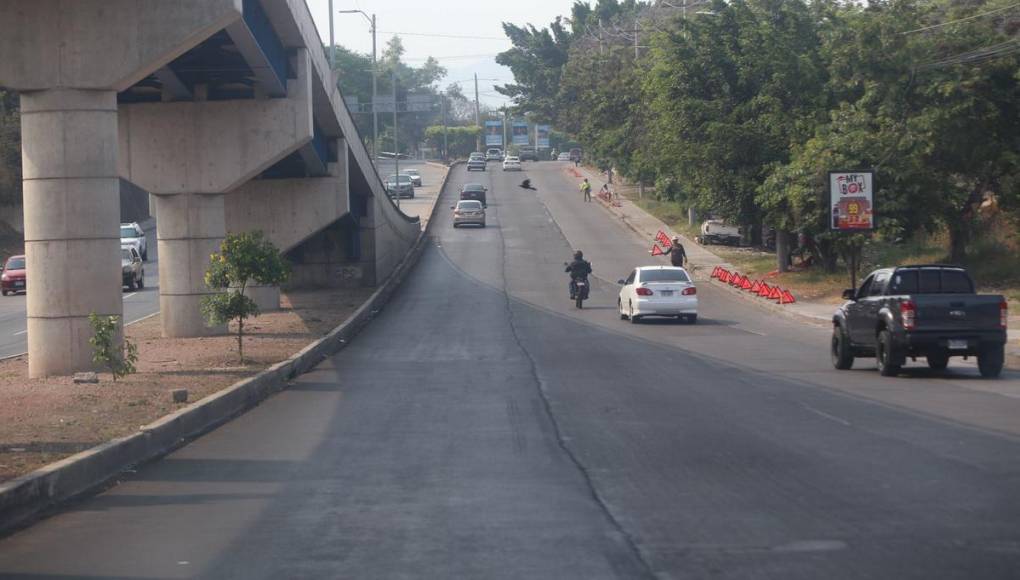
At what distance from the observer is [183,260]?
2972 centimetres

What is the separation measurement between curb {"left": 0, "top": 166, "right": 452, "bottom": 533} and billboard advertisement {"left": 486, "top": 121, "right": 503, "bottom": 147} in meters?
156

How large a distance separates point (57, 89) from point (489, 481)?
13.2m

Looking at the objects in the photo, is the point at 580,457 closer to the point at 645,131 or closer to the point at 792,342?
the point at 792,342

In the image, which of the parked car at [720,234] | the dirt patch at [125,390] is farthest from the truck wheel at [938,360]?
the parked car at [720,234]

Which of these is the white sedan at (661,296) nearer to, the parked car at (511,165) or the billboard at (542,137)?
the parked car at (511,165)

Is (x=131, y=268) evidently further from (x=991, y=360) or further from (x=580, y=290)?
(x=991, y=360)

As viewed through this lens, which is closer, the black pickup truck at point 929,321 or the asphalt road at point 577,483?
the asphalt road at point 577,483

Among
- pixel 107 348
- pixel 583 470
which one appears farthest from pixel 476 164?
pixel 583 470

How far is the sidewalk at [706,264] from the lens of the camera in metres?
30.1

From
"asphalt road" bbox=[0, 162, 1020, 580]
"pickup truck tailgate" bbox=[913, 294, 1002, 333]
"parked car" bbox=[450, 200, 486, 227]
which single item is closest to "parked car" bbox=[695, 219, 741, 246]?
"parked car" bbox=[450, 200, 486, 227]

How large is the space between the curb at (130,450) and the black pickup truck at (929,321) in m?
9.73

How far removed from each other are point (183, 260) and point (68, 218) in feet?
29.5

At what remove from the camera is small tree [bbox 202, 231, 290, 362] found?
22438mm

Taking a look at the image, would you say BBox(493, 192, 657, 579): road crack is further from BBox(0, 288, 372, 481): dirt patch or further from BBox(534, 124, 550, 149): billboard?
BBox(534, 124, 550, 149): billboard
